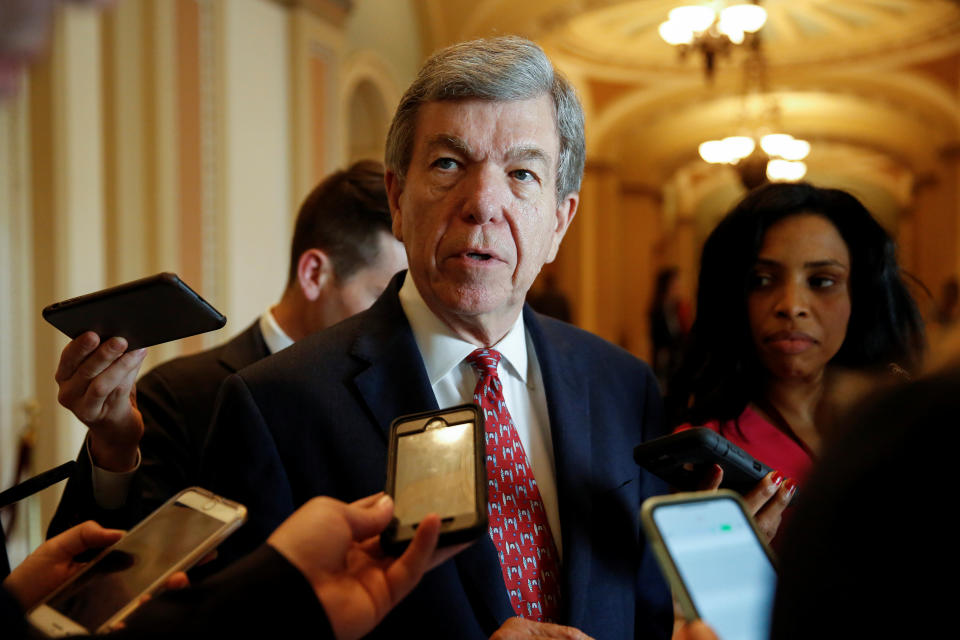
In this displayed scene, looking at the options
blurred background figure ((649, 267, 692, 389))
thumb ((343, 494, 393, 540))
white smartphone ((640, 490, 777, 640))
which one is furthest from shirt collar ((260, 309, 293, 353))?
blurred background figure ((649, 267, 692, 389))

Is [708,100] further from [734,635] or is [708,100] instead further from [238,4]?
[734,635]

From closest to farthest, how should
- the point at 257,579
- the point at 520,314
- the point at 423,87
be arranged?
the point at 257,579 < the point at 423,87 < the point at 520,314

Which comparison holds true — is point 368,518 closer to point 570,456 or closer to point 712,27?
point 570,456

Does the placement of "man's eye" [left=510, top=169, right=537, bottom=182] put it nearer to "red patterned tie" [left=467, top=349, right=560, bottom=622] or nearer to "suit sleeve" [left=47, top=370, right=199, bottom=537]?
"red patterned tie" [left=467, top=349, right=560, bottom=622]

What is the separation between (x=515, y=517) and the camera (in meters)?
1.72

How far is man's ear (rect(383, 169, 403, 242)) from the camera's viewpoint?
196 cm

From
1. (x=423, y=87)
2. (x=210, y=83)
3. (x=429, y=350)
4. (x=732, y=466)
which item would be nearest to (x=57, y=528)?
(x=429, y=350)

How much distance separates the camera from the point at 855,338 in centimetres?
246

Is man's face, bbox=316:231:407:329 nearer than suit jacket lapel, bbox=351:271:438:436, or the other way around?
suit jacket lapel, bbox=351:271:438:436

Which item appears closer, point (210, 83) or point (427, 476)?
point (427, 476)

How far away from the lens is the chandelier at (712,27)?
9.25m

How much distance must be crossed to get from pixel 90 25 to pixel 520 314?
388cm

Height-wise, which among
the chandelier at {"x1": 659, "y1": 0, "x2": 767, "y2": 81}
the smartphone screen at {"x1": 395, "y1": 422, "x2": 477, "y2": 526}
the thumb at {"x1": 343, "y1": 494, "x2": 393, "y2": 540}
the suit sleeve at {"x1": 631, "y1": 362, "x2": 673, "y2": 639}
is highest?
the chandelier at {"x1": 659, "y1": 0, "x2": 767, "y2": 81}

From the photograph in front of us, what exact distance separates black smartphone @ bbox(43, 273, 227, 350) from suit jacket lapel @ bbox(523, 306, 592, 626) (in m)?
0.69
